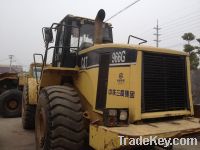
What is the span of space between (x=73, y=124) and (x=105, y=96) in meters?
0.70

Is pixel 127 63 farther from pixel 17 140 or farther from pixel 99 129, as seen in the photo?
pixel 17 140

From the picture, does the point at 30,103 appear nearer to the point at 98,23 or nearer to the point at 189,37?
the point at 98,23

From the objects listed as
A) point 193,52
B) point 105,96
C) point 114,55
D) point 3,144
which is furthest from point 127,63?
point 193,52

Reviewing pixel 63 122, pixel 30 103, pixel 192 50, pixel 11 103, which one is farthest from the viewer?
pixel 192 50

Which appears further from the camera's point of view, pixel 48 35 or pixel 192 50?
pixel 192 50

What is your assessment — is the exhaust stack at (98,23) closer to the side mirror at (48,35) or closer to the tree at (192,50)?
the side mirror at (48,35)

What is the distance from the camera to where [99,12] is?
580cm

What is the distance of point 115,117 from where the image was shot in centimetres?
436

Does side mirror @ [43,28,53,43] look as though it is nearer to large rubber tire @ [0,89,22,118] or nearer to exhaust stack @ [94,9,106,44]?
exhaust stack @ [94,9,106,44]

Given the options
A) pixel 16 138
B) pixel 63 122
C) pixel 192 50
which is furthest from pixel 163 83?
pixel 192 50

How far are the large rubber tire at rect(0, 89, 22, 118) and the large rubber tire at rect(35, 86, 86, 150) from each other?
26.2 ft

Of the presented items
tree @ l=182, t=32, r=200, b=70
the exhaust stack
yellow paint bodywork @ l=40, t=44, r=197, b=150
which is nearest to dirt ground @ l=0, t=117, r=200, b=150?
yellow paint bodywork @ l=40, t=44, r=197, b=150

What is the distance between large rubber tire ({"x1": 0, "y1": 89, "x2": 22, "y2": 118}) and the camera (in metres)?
12.7

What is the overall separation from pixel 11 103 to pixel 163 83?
9493 mm
